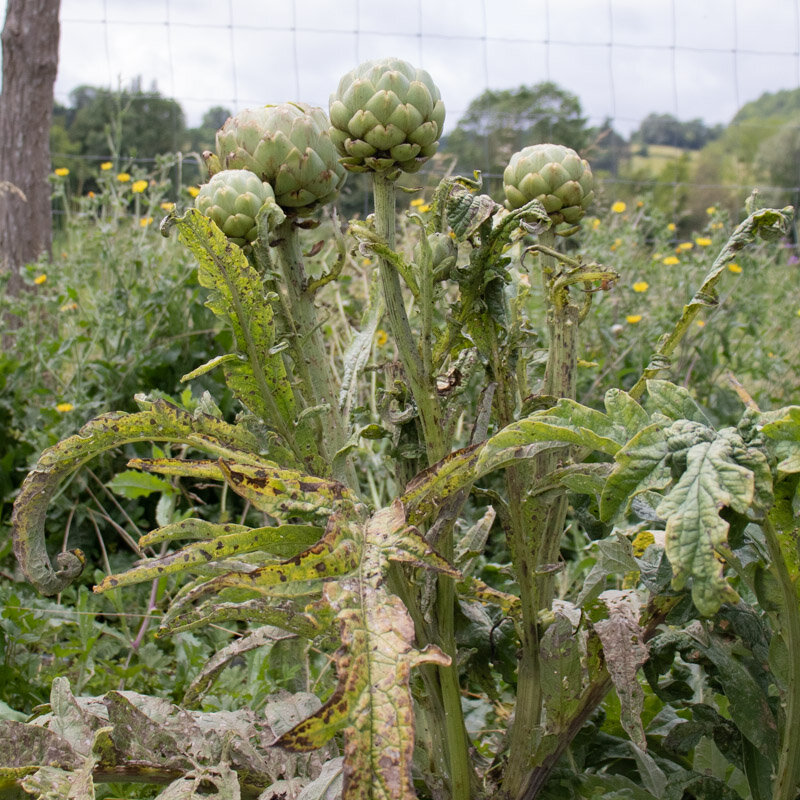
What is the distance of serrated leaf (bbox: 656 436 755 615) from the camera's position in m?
0.61

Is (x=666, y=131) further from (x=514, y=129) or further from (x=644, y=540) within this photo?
(x=644, y=540)

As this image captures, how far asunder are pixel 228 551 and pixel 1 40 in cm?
428

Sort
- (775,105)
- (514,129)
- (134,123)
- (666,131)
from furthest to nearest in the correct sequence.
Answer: (775,105)
(666,131)
(134,123)
(514,129)

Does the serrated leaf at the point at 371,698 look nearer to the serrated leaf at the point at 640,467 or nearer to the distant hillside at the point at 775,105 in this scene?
the serrated leaf at the point at 640,467

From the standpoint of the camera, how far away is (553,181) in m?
1.04

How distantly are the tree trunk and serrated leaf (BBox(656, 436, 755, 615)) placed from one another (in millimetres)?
4039

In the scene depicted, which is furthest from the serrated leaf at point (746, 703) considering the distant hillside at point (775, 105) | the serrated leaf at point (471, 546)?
the distant hillside at point (775, 105)

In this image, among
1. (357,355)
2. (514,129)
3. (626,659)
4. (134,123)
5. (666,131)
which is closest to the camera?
(626,659)

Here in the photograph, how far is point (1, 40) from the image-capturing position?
164 inches

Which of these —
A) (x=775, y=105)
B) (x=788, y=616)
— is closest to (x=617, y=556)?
(x=788, y=616)

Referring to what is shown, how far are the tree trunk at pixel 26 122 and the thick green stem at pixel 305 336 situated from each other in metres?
3.48

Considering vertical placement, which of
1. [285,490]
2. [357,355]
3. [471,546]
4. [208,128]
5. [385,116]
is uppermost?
[208,128]

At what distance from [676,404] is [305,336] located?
0.48 metres

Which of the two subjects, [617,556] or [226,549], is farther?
[617,556]
